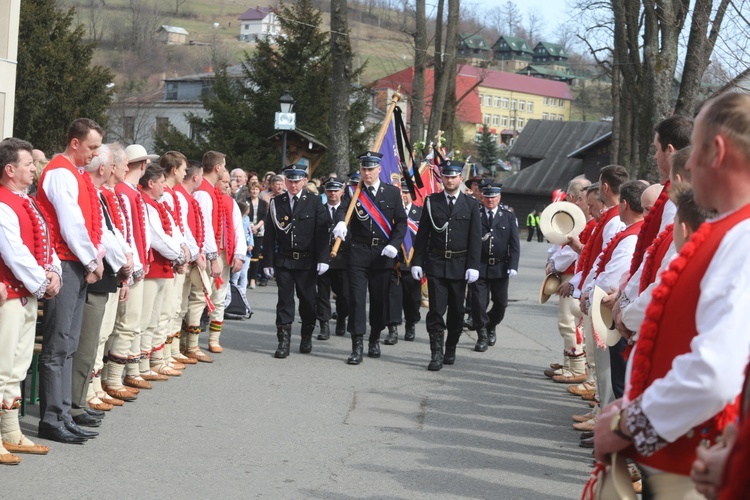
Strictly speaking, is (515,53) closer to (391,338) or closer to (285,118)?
(285,118)

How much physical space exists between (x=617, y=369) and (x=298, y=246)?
17.7 feet

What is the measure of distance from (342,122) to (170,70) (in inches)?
2247

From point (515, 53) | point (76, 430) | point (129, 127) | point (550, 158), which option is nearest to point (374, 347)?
point (76, 430)

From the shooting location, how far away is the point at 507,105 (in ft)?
463

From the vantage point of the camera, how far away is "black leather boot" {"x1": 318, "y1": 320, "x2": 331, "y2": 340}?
12945 mm

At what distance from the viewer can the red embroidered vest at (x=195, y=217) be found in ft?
33.1

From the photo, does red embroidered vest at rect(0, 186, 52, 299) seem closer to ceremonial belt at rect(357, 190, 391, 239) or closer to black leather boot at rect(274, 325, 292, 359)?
black leather boot at rect(274, 325, 292, 359)

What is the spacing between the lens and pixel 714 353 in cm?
286

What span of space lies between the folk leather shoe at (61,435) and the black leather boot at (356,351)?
14.2 ft

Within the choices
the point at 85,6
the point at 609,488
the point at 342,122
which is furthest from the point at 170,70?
the point at 609,488

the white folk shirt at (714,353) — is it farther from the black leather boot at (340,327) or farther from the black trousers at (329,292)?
the black leather boot at (340,327)

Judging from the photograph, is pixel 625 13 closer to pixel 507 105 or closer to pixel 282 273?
pixel 282 273

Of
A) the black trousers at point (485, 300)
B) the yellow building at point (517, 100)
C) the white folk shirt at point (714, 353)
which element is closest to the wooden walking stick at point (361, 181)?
the black trousers at point (485, 300)

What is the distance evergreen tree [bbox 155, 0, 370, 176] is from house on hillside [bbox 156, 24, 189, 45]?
143 ft
